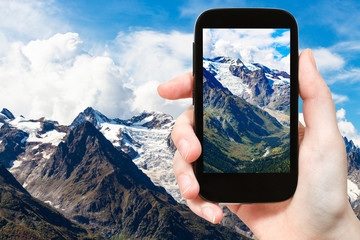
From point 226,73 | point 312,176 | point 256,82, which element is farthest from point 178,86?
point 312,176

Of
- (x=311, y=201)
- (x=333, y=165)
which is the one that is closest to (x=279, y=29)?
(x=333, y=165)

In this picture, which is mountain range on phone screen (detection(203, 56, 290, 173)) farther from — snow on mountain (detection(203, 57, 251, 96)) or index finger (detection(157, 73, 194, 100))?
index finger (detection(157, 73, 194, 100))

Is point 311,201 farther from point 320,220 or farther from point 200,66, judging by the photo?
point 200,66

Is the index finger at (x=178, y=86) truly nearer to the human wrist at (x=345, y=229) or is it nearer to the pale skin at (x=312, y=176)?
the pale skin at (x=312, y=176)

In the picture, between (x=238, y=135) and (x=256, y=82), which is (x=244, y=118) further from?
(x=256, y=82)

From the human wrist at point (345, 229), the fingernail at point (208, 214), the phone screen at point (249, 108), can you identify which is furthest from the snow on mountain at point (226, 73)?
the human wrist at point (345, 229)

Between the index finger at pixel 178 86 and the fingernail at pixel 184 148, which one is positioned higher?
the index finger at pixel 178 86

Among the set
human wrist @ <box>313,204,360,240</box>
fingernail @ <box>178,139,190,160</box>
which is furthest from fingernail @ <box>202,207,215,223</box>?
human wrist @ <box>313,204,360,240</box>
